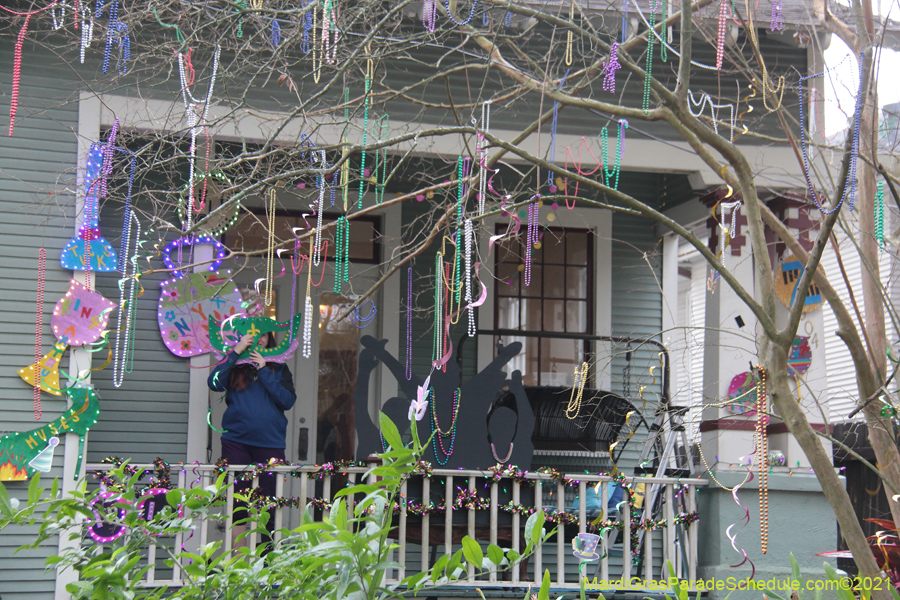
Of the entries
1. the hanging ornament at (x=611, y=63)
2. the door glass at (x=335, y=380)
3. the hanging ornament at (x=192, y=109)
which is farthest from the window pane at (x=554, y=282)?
the hanging ornament at (x=192, y=109)

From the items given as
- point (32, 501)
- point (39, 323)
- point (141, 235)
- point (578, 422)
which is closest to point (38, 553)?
point (39, 323)

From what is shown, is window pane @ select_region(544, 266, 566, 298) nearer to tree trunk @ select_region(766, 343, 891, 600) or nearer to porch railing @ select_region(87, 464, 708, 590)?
porch railing @ select_region(87, 464, 708, 590)

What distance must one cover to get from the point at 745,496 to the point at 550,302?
115 inches

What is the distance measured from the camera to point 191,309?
712cm

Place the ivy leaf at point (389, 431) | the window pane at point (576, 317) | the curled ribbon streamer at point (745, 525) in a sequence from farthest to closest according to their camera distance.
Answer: the window pane at point (576, 317) → the curled ribbon streamer at point (745, 525) → the ivy leaf at point (389, 431)

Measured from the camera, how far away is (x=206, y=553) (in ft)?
5.62

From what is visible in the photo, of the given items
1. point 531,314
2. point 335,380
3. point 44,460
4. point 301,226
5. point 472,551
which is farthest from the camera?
point 531,314

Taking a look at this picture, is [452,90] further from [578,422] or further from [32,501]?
[32,501]

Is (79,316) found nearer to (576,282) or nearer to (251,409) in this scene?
(251,409)

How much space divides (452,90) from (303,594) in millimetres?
5928

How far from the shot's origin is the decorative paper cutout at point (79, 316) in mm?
6008

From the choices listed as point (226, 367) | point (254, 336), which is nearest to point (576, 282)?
point (254, 336)

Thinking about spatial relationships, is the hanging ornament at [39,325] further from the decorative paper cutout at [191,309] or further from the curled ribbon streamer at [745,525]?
the curled ribbon streamer at [745,525]

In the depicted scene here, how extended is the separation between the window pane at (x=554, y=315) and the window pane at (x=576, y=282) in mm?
137
